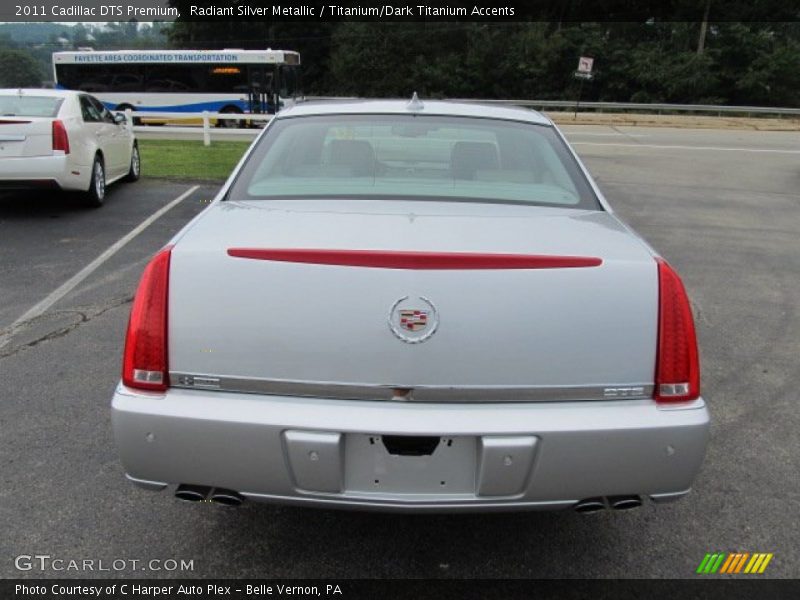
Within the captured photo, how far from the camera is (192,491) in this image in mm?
2246

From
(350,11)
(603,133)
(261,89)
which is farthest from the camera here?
(350,11)

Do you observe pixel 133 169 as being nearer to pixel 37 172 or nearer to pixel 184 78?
pixel 37 172

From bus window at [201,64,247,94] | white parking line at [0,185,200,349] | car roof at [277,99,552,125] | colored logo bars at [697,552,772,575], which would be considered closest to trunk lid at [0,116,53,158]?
white parking line at [0,185,200,349]

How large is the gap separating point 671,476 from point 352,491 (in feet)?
3.29

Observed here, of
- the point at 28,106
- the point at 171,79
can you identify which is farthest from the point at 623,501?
the point at 171,79

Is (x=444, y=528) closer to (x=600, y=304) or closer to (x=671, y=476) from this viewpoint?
(x=671, y=476)

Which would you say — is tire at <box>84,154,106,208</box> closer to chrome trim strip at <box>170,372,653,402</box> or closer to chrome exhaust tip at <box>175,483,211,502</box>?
chrome exhaust tip at <box>175,483,211,502</box>

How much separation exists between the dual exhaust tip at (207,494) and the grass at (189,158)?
33.4 ft

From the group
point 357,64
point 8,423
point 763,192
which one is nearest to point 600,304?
point 8,423

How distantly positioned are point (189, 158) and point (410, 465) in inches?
536

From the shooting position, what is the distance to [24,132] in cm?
Result: 810

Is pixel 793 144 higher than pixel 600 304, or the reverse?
pixel 600 304

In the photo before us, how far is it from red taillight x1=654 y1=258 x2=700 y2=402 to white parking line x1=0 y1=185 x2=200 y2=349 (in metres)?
4.12

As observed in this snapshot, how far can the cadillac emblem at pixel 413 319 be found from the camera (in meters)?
2.07
